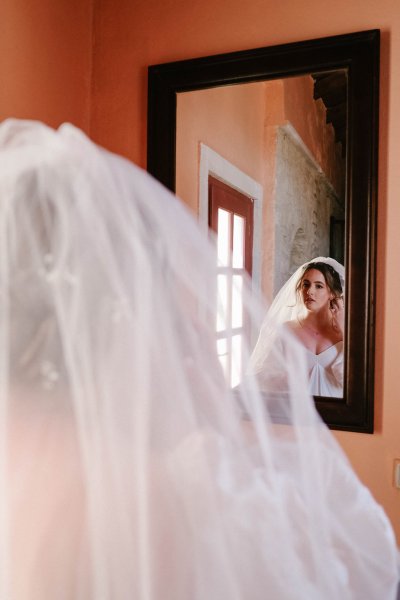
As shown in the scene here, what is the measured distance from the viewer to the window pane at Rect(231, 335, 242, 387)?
2.64 feet

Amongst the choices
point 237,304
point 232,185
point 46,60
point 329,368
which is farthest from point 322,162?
point 46,60

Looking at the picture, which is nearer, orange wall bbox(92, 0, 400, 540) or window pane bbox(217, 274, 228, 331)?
window pane bbox(217, 274, 228, 331)

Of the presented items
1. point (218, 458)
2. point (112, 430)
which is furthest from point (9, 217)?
point (218, 458)

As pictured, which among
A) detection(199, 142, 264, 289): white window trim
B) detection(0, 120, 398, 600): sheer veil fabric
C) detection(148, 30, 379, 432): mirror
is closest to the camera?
detection(0, 120, 398, 600): sheer veil fabric

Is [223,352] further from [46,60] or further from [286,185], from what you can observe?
[46,60]

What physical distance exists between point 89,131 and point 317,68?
0.79 metres

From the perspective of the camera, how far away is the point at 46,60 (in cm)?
153

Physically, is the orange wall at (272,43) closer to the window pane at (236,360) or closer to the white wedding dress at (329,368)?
the white wedding dress at (329,368)

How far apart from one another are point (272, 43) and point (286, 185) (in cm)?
44

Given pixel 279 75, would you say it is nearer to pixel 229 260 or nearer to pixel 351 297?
pixel 229 260

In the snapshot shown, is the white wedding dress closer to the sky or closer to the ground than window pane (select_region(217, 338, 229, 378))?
closer to the ground

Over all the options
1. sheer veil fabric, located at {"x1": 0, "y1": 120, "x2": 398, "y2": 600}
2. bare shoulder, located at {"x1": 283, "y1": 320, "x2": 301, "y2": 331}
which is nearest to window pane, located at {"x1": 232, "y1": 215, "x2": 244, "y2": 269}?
bare shoulder, located at {"x1": 283, "y1": 320, "x2": 301, "y2": 331}

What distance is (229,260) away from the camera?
1420 millimetres

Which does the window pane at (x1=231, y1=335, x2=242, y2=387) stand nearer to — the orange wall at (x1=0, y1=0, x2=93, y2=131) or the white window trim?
the white window trim
